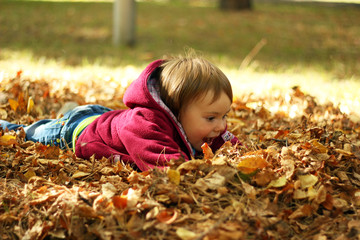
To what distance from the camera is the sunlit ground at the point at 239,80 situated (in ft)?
15.8

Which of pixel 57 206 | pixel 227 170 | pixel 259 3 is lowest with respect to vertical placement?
pixel 57 206

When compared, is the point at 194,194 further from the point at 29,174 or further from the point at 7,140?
the point at 7,140

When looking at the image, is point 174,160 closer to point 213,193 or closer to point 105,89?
point 213,193

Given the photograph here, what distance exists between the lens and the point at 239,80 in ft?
19.0

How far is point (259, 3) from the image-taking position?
14547 mm

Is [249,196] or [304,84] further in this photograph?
[304,84]

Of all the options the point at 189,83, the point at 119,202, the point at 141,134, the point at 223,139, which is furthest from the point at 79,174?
the point at 223,139

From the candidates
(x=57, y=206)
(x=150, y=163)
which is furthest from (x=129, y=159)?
(x=57, y=206)

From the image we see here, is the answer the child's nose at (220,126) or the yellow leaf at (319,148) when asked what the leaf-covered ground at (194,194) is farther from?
the child's nose at (220,126)

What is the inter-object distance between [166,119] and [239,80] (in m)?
3.19

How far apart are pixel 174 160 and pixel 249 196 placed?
490 mm

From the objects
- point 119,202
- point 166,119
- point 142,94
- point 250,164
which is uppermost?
point 142,94

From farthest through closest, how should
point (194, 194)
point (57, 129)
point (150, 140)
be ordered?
1. point (57, 129)
2. point (150, 140)
3. point (194, 194)

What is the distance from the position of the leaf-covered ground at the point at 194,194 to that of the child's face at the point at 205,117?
0.21 meters
